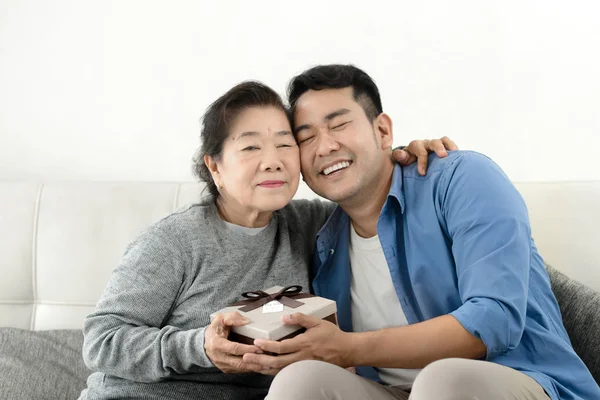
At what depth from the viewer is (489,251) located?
131 cm

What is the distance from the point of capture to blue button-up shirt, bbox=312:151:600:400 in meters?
1.27

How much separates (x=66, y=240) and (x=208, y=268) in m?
0.75

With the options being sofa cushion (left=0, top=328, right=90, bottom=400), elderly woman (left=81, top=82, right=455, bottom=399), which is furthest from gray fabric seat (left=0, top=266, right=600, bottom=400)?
elderly woman (left=81, top=82, right=455, bottom=399)

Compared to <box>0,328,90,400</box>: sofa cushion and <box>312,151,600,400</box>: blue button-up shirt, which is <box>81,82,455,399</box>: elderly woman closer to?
<box>312,151,600,400</box>: blue button-up shirt

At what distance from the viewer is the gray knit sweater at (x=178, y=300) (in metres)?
1.38

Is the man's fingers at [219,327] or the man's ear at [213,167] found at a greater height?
the man's ear at [213,167]

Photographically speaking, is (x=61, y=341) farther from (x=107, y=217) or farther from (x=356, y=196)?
(x=356, y=196)

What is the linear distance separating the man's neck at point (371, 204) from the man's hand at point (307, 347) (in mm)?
396

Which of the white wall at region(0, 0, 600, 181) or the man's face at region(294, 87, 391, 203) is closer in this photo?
the man's face at region(294, 87, 391, 203)

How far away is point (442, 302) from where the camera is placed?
58.2 inches

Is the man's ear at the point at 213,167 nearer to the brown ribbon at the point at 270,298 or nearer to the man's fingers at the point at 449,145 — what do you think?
the brown ribbon at the point at 270,298

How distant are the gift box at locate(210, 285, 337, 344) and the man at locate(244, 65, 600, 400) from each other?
28 millimetres

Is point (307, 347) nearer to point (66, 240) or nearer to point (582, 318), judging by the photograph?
point (582, 318)

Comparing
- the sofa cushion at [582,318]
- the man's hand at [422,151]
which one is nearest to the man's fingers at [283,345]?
the man's hand at [422,151]
